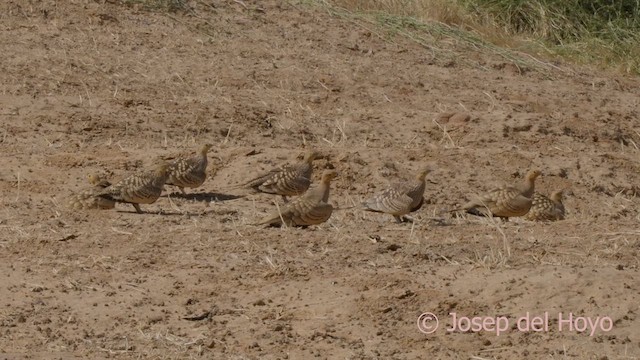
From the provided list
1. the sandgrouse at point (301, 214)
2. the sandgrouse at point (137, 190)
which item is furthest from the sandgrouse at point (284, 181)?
the sandgrouse at point (301, 214)

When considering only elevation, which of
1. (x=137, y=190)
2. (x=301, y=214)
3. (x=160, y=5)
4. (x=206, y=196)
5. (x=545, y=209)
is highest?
(x=301, y=214)

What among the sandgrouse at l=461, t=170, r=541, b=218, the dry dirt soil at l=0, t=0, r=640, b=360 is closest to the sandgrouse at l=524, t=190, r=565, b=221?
the sandgrouse at l=461, t=170, r=541, b=218

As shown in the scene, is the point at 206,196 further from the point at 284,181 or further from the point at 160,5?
the point at 160,5

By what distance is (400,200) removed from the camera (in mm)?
12477

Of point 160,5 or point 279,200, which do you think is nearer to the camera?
point 279,200

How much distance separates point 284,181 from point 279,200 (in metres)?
0.32

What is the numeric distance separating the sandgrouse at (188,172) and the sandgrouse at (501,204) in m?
2.27

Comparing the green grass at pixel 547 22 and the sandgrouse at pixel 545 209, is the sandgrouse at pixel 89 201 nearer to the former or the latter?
the sandgrouse at pixel 545 209

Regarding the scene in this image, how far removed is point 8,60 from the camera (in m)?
16.2

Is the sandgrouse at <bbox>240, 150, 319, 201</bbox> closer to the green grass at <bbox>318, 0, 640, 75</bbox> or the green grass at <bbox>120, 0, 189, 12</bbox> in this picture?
the green grass at <bbox>120, 0, 189, 12</bbox>

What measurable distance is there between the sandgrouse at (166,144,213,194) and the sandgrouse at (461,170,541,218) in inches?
89.5

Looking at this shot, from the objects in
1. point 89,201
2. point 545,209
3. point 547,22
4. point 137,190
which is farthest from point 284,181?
point 547,22

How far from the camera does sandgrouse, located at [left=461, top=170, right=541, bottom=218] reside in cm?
1288

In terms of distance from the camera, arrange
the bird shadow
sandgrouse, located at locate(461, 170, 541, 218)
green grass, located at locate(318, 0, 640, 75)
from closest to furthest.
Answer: sandgrouse, located at locate(461, 170, 541, 218)
the bird shadow
green grass, located at locate(318, 0, 640, 75)
